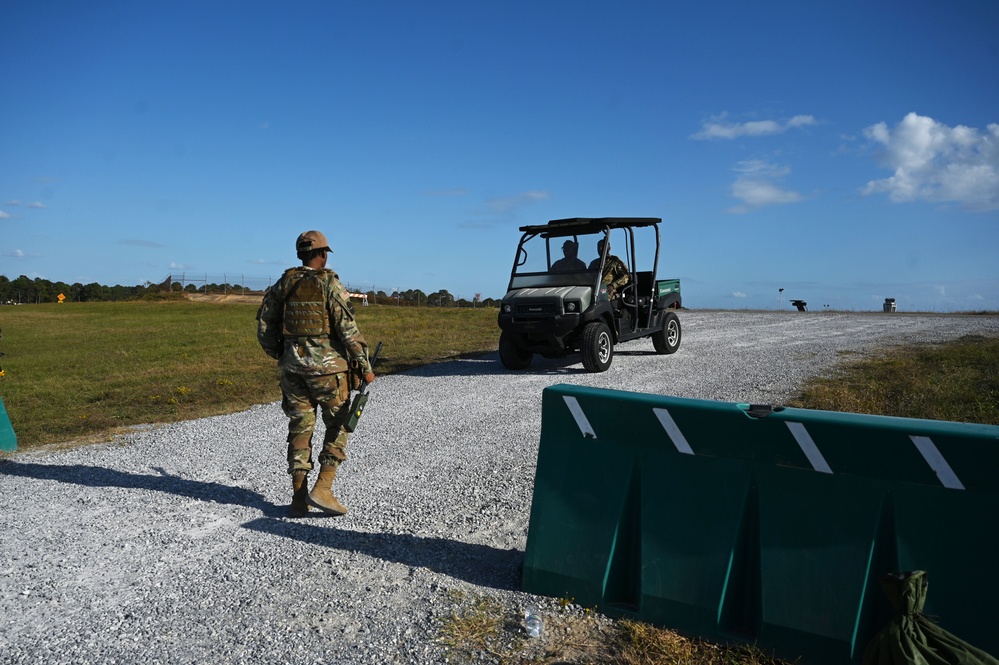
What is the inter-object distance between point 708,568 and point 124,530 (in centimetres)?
377

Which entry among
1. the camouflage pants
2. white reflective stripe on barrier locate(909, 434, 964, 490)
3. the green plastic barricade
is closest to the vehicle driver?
the camouflage pants

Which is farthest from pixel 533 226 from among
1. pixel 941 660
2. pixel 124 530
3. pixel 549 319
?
pixel 941 660

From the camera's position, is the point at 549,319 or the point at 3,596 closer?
the point at 3,596

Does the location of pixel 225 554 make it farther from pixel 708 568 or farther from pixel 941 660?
pixel 941 660

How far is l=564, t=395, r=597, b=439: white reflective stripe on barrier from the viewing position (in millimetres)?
3676

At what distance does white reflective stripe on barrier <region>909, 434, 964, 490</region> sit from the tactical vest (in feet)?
11.6

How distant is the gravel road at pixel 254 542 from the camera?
344 cm

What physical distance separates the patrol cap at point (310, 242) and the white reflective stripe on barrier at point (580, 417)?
7.45ft

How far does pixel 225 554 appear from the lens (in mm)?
4430

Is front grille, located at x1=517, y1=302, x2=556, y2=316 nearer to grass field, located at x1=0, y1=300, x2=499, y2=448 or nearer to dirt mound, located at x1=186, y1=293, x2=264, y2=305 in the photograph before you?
grass field, located at x1=0, y1=300, x2=499, y2=448

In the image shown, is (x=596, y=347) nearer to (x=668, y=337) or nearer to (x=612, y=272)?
(x=612, y=272)

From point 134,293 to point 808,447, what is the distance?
2657 inches

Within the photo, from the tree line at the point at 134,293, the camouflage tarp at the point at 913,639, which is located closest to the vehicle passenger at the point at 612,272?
the camouflage tarp at the point at 913,639

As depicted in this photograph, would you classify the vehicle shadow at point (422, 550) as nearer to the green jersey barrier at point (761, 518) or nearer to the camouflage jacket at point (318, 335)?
the green jersey barrier at point (761, 518)
